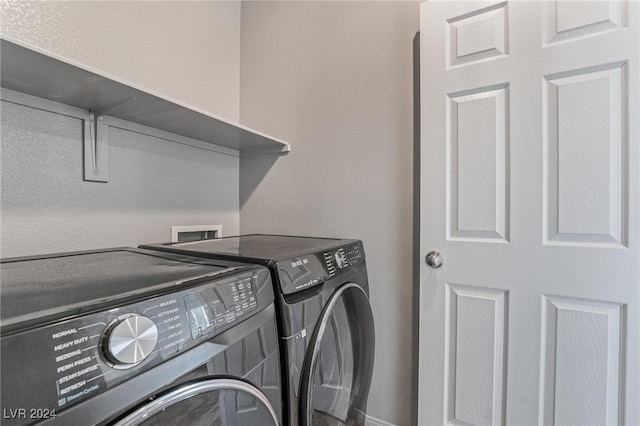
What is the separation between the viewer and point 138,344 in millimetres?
430

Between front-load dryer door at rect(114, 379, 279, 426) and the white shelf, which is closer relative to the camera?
front-load dryer door at rect(114, 379, 279, 426)

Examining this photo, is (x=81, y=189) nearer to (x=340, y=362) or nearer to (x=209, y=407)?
(x=209, y=407)

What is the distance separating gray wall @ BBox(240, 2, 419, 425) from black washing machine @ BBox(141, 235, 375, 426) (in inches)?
9.0

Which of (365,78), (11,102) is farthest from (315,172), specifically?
(11,102)

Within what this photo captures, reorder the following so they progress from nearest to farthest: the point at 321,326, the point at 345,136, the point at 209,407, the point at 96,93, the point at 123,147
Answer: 1. the point at 209,407
2. the point at 321,326
3. the point at 96,93
4. the point at 123,147
5. the point at 345,136

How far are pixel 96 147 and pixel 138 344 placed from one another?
103 cm

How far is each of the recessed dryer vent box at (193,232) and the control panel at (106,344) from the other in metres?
0.98

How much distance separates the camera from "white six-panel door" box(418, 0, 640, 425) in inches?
38.2

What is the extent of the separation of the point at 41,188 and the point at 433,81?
5.01ft

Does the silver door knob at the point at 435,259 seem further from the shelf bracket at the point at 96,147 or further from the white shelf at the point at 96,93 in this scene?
the shelf bracket at the point at 96,147

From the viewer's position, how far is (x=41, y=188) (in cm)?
100

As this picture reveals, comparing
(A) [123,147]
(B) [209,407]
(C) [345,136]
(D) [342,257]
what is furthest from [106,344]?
(C) [345,136]

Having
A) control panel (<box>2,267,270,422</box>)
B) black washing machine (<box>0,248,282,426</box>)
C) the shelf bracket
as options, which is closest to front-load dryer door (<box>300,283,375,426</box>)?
black washing machine (<box>0,248,282,426</box>)

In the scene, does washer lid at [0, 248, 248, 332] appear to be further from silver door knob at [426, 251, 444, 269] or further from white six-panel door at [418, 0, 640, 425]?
white six-panel door at [418, 0, 640, 425]
